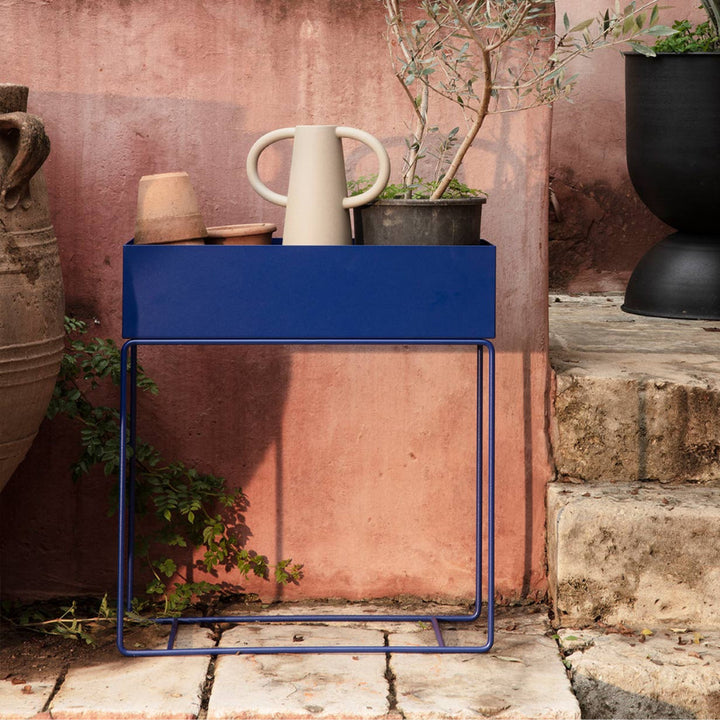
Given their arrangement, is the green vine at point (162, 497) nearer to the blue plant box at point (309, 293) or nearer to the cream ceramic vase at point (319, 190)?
the blue plant box at point (309, 293)

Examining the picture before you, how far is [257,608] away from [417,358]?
75 centimetres

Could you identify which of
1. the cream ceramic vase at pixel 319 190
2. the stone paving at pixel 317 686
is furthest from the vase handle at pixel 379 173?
the stone paving at pixel 317 686

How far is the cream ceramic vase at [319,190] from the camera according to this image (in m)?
2.52

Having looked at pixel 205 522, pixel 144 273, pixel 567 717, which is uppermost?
pixel 144 273

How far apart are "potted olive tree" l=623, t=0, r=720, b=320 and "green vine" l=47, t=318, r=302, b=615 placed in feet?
6.18

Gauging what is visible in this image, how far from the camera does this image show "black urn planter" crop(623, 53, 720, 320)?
3971 millimetres

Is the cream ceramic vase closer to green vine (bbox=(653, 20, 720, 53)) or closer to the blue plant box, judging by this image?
the blue plant box

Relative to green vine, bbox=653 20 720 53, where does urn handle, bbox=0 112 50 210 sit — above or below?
below

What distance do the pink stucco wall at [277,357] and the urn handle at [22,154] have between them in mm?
487

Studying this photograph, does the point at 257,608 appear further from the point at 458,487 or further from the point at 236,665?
the point at 458,487

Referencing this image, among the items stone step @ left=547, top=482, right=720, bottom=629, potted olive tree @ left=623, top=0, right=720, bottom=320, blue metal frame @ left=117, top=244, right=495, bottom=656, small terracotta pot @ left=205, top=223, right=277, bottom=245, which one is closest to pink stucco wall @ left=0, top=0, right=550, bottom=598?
stone step @ left=547, top=482, right=720, bottom=629

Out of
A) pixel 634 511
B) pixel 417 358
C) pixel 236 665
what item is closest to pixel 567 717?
pixel 634 511

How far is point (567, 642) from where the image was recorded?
273cm

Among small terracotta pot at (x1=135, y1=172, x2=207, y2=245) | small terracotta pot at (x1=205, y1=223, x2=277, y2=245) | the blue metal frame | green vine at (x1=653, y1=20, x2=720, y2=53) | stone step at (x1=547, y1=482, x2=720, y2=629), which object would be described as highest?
green vine at (x1=653, y1=20, x2=720, y2=53)
